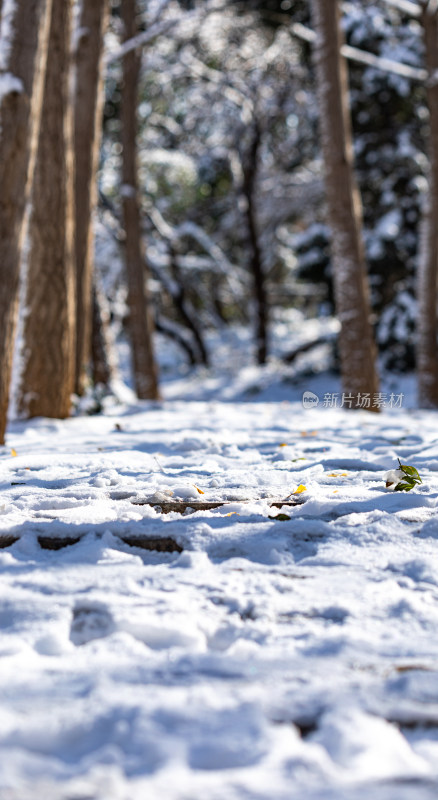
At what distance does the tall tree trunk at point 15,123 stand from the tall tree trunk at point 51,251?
4.15ft

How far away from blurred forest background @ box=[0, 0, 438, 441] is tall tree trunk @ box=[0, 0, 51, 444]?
0.03 ft

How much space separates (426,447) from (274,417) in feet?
6.57

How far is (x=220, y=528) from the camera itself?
91.7 inches

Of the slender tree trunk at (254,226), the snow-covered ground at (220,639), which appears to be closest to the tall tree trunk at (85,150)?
the snow-covered ground at (220,639)

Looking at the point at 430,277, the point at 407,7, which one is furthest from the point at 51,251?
the point at 407,7

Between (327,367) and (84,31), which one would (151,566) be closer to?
(84,31)

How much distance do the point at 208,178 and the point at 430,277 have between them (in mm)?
9610

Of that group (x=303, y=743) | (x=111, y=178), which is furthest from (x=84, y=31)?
(x=111, y=178)

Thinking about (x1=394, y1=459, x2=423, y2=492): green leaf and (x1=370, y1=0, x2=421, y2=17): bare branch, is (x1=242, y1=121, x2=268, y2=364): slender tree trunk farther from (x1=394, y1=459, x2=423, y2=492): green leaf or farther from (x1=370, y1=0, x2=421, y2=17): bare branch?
(x1=394, y1=459, x2=423, y2=492): green leaf

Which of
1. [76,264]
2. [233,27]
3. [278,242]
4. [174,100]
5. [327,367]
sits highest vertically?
[233,27]

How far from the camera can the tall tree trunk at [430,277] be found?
9195 millimetres

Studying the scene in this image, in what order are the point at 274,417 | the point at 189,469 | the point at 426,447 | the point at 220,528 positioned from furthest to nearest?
the point at 274,417, the point at 426,447, the point at 189,469, the point at 220,528

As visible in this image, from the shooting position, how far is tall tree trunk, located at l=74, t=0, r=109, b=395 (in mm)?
6969

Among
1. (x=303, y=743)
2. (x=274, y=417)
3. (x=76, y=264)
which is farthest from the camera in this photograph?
(x=76, y=264)
